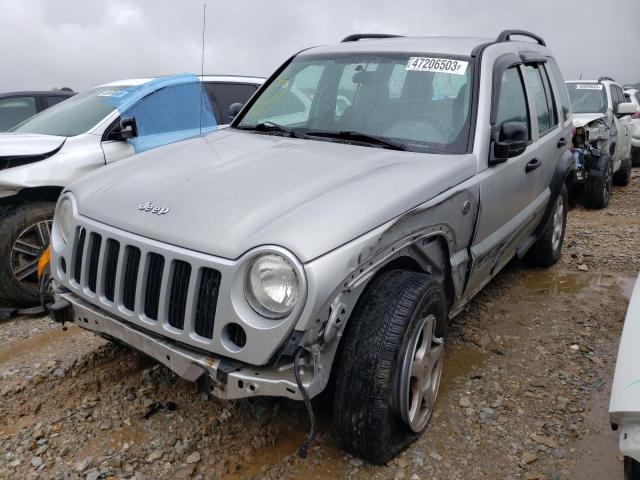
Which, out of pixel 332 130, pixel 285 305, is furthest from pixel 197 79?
pixel 285 305

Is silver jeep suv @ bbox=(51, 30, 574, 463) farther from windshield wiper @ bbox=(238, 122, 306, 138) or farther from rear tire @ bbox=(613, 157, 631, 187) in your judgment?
rear tire @ bbox=(613, 157, 631, 187)

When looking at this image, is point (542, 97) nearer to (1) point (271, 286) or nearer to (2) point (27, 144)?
(1) point (271, 286)

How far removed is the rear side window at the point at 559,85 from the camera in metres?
4.86

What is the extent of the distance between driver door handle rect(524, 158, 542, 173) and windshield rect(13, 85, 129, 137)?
3.51 metres

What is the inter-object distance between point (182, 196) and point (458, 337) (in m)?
2.19

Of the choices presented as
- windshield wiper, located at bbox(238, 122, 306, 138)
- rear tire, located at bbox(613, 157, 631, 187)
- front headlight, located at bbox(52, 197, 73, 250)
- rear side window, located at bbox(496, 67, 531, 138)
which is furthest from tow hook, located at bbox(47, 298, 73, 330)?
rear tire, located at bbox(613, 157, 631, 187)

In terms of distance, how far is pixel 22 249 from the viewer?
4426mm

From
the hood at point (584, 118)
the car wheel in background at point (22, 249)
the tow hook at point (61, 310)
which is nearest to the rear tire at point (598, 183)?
the hood at point (584, 118)

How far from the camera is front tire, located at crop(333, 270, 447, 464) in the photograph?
2320 millimetres

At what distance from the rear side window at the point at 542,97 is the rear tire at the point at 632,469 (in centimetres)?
283

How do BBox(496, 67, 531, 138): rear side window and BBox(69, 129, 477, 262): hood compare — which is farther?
BBox(496, 67, 531, 138): rear side window

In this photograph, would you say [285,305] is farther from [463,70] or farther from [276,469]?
[463,70]

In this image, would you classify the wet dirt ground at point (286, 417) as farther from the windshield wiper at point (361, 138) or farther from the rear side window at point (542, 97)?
the rear side window at point (542, 97)

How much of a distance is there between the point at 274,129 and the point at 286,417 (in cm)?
178
